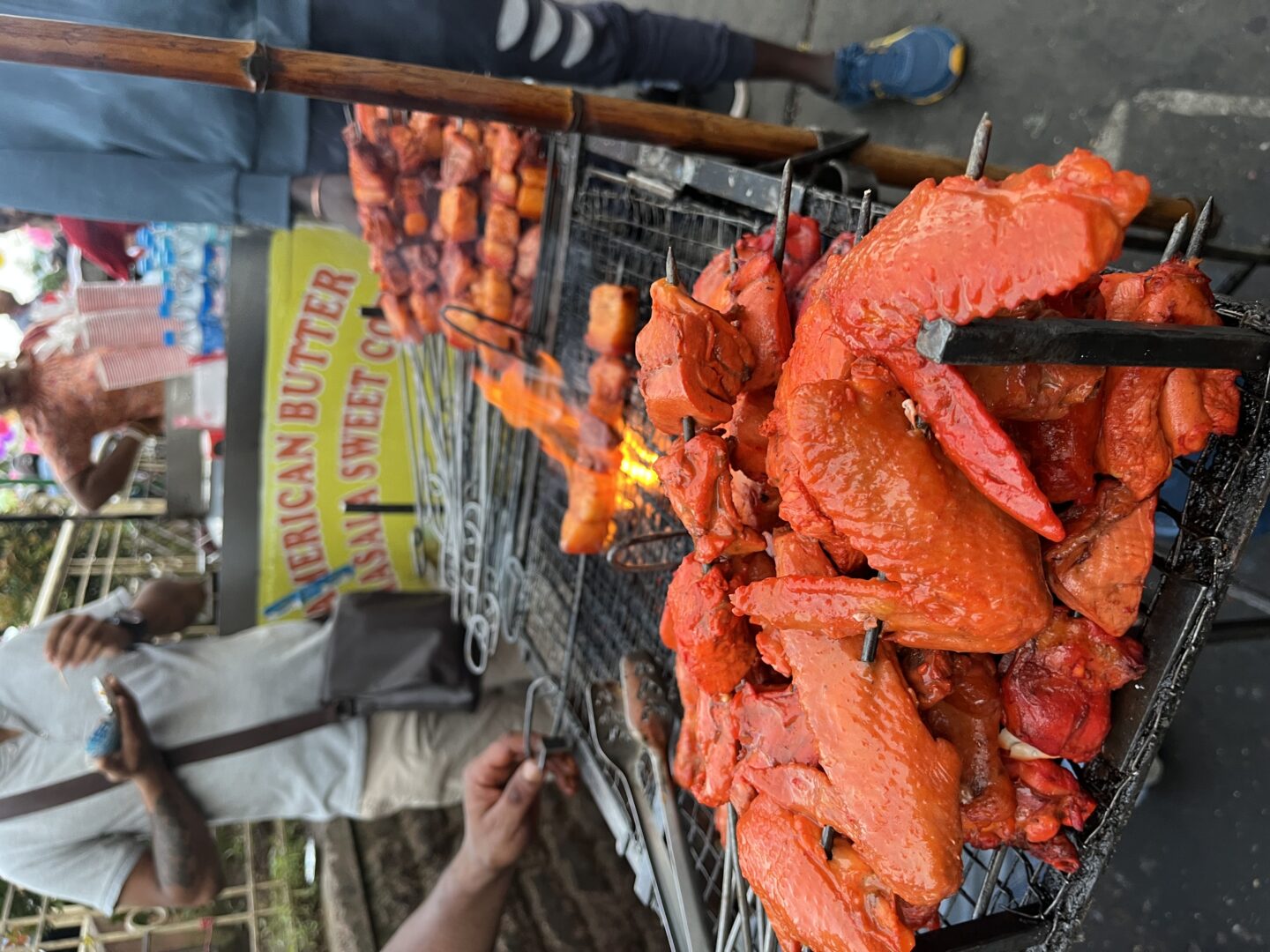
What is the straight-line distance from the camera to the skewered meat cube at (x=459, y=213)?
2.26 meters

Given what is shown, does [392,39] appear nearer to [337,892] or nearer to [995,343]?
[995,343]

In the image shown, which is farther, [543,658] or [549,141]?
[543,658]

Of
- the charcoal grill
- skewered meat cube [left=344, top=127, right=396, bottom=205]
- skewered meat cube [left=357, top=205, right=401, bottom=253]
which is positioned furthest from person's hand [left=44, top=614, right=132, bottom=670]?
skewered meat cube [left=344, top=127, right=396, bottom=205]

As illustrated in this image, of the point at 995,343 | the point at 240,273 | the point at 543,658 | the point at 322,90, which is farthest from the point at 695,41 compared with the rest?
the point at 995,343

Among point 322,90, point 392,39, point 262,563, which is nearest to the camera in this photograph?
point 322,90

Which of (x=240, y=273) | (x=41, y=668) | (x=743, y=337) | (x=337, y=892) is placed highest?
(x=743, y=337)

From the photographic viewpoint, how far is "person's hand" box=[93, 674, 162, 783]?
254cm

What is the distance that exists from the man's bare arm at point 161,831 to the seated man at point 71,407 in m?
1.41

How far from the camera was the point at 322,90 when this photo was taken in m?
1.42

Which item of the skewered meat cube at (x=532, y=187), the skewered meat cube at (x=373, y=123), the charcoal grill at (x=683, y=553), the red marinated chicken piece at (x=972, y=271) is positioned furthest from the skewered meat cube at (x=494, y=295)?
the red marinated chicken piece at (x=972, y=271)

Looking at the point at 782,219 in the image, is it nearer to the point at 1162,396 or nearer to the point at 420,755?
the point at 1162,396

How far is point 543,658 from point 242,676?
1.28 metres

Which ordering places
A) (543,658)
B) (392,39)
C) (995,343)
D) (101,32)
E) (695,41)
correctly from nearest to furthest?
1. (995,343)
2. (101,32)
3. (392,39)
4. (543,658)
5. (695,41)

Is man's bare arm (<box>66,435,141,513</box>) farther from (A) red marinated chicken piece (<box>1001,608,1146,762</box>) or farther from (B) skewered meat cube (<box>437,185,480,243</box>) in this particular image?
(A) red marinated chicken piece (<box>1001,608,1146,762</box>)
